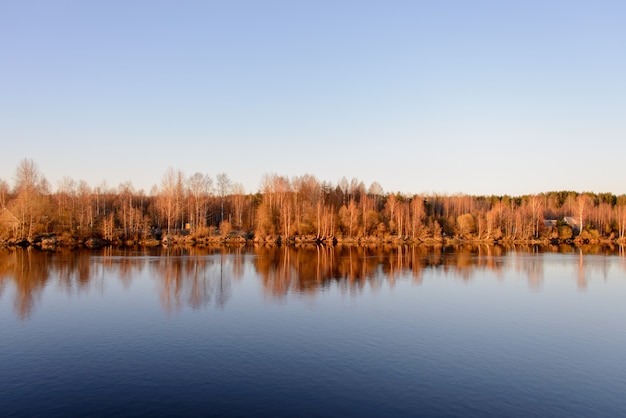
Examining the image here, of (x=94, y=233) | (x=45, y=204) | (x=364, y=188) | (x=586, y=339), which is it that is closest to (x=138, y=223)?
(x=94, y=233)

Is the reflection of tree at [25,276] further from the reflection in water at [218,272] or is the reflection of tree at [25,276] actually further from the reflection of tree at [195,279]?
the reflection of tree at [195,279]

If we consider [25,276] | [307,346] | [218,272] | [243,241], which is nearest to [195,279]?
[218,272]

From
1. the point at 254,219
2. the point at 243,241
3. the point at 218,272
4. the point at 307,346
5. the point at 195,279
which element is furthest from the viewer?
the point at 254,219

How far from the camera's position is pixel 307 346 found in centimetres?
1688

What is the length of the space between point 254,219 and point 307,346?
69.0 m

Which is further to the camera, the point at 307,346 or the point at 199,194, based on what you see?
the point at 199,194

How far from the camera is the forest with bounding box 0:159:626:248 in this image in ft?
214

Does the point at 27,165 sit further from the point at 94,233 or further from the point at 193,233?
the point at 193,233

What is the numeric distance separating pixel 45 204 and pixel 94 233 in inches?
327

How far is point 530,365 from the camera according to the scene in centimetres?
1516

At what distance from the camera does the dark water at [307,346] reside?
39.4 feet

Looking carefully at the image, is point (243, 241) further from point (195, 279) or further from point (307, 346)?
point (307, 346)

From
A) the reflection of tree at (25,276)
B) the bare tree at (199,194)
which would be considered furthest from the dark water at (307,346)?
the bare tree at (199,194)

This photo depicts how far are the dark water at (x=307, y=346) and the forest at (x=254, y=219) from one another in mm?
35523
